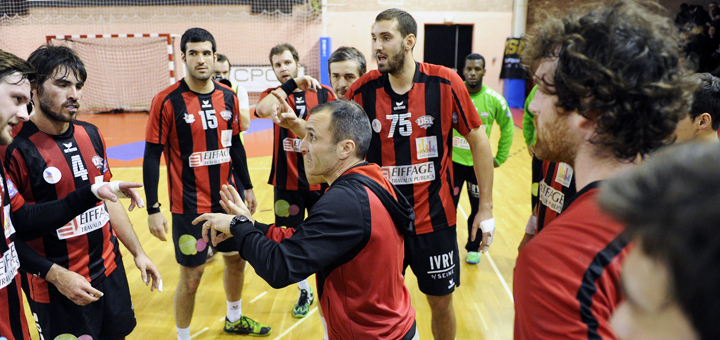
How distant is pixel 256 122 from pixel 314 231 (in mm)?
13809

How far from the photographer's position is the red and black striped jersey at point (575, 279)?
3.13ft

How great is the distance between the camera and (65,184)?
2.53 m

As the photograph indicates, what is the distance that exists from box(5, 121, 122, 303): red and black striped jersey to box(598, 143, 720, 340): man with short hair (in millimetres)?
2749

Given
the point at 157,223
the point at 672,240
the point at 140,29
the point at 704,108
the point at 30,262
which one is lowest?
the point at 157,223

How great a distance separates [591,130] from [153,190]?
3225 mm

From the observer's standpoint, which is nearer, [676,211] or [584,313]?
[676,211]

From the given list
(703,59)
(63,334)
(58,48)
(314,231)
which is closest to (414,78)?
(314,231)

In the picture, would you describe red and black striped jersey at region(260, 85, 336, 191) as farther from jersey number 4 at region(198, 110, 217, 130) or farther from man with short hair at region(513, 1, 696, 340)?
man with short hair at region(513, 1, 696, 340)

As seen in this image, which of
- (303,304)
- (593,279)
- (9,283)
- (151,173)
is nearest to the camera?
(593,279)

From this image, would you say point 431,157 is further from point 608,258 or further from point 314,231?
point 608,258

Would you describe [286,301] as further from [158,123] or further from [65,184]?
[65,184]

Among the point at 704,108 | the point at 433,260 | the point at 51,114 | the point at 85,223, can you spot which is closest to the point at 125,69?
the point at 51,114

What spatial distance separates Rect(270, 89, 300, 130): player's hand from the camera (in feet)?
9.62

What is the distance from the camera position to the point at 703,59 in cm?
1157
